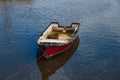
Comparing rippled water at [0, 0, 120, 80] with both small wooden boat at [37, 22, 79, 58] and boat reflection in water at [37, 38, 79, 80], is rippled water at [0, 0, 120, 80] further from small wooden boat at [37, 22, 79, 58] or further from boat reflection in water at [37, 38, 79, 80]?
small wooden boat at [37, 22, 79, 58]

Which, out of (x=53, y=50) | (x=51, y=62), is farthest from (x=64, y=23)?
(x=51, y=62)

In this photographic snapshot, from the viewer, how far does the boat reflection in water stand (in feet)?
91.0

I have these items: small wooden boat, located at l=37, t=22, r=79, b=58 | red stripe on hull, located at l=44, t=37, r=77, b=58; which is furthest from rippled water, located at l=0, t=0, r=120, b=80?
small wooden boat, located at l=37, t=22, r=79, b=58

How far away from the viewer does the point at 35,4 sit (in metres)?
56.1

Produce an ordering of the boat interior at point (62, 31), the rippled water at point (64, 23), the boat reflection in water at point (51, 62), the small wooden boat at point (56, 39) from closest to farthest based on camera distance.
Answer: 1. the rippled water at point (64, 23)
2. the boat reflection in water at point (51, 62)
3. the small wooden boat at point (56, 39)
4. the boat interior at point (62, 31)

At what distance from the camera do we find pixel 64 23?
1711 inches

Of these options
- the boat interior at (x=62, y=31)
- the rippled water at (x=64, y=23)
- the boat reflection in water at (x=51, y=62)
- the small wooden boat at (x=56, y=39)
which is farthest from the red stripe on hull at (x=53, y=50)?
the boat interior at (x=62, y=31)

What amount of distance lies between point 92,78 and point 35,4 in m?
32.8

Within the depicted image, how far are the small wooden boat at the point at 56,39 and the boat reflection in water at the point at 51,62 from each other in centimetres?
60

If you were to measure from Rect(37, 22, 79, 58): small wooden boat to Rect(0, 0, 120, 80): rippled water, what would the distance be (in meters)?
1.38

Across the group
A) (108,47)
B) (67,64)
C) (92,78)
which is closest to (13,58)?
(67,64)

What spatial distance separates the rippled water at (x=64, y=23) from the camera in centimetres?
2728

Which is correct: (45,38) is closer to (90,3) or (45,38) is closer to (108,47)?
(108,47)

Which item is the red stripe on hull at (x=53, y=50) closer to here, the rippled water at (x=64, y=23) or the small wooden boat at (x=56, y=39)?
the small wooden boat at (x=56, y=39)
